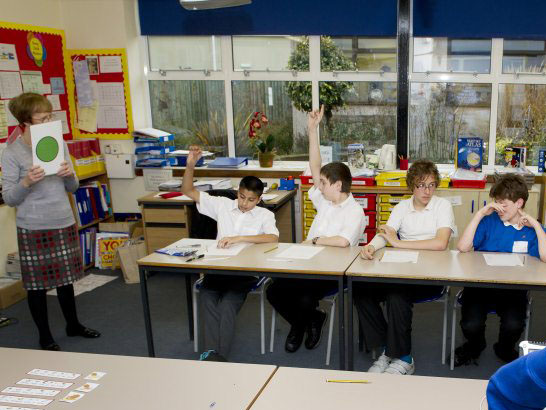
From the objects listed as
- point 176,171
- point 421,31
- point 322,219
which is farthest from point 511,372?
point 176,171

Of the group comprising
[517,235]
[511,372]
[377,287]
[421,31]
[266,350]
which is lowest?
[266,350]

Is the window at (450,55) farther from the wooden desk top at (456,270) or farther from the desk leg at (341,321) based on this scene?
the desk leg at (341,321)

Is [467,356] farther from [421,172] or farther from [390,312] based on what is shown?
[421,172]

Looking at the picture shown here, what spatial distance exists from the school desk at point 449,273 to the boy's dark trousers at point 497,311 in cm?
23

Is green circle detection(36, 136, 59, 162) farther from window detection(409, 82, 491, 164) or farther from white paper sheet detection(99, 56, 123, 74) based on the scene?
window detection(409, 82, 491, 164)

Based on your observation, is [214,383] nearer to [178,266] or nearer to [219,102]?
[178,266]

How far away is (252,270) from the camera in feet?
9.74

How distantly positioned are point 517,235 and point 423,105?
92.6 inches

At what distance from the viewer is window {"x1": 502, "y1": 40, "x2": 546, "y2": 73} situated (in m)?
4.83

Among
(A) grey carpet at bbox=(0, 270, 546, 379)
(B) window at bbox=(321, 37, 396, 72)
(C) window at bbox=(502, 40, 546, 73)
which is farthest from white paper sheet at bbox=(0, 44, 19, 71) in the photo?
(C) window at bbox=(502, 40, 546, 73)

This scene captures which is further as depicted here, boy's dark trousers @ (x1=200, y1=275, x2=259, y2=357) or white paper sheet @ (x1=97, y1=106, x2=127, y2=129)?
white paper sheet @ (x1=97, y1=106, x2=127, y2=129)

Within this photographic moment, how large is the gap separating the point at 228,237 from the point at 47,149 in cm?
119

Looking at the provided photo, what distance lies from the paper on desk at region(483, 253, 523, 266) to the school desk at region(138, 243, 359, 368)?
27.6 inches

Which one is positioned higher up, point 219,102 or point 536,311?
point 219,102
